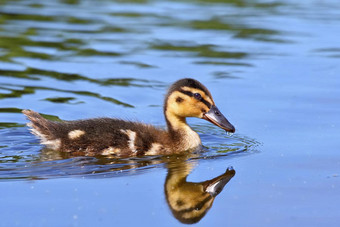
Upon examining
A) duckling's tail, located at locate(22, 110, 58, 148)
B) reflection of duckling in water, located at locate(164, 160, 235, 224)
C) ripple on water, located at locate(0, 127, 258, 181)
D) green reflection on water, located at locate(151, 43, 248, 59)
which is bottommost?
green reflection on water, located at locate(151, 43, 248, 59)

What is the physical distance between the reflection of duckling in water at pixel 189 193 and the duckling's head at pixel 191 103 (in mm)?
839

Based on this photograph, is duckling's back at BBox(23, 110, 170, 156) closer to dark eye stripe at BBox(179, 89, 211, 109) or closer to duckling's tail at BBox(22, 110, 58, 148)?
duckling's tail at BBox(22, 110, 58, 148)

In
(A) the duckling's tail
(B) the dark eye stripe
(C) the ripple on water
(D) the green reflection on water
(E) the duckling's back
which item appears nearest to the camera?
(C) the ripple on water

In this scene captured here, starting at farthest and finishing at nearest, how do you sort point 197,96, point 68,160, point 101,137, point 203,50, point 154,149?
point 203,50 → point 197,96 → point 154,149 → point 101,137 → point 68,160

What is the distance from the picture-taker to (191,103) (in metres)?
7.71

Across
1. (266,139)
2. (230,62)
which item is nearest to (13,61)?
(230,62)

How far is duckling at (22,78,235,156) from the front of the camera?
24.4 ft

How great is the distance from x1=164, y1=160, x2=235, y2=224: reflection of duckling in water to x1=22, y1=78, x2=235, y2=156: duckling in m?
0.55

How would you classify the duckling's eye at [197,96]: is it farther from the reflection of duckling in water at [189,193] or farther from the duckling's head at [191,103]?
the reflection of duckling in water at [189,193]

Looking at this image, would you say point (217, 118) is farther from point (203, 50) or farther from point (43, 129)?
point (203, 50)

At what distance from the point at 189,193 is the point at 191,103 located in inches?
63.6

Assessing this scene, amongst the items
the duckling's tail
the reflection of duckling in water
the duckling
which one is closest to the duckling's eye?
the duckling

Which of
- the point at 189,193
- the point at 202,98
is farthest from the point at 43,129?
the point at 189,193

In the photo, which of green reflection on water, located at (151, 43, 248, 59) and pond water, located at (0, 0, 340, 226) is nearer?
pond water, located at (0, 0, 340, 226)
